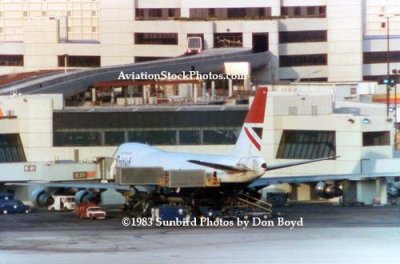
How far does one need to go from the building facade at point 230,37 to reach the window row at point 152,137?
52028mm

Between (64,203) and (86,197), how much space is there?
9.15ft

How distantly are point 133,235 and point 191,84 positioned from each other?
55.2 m

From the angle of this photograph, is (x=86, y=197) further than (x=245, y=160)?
Yes

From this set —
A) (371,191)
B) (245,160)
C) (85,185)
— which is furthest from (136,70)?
(245,160)

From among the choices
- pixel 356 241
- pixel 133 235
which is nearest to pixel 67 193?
pixel 133 235

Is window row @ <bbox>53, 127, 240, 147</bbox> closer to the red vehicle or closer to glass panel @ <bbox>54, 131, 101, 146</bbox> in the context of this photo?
glass panel @ <bbox>54, 131, 101, 146</bbox>

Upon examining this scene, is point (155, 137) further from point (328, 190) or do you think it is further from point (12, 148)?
point (328, 190)

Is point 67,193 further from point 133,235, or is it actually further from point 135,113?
point 133,235

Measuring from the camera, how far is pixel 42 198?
114688mm

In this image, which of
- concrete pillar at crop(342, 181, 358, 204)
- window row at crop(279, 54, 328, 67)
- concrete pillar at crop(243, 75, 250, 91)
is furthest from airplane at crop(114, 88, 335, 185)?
window row at crop(279, 54, 328, 67)

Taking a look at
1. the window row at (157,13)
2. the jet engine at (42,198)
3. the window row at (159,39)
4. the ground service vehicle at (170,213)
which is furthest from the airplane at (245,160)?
the window row at (157,13)

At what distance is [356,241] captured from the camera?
84562mm

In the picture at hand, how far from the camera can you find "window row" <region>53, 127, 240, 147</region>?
4906 inches

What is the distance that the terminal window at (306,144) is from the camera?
405ft
